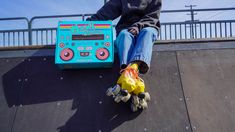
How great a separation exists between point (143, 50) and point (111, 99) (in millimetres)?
451

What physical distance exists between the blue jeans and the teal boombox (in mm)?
106

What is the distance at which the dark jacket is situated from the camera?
8.55 ft

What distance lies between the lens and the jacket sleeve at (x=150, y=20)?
253 cm

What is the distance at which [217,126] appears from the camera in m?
2.04

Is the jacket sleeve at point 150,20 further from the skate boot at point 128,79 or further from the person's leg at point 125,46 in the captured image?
the skate boot at point 128,79

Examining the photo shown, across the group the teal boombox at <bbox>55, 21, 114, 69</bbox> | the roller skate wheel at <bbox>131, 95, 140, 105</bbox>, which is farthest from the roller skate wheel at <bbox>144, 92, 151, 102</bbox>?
the teal boombox at <bbox>55, 21, 114, 69</bbox>

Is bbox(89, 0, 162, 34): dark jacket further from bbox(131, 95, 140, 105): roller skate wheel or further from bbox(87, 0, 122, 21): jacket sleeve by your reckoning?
bbox(131, 95, 140, 105): roller skate wheel

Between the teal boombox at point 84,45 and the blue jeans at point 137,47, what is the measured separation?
106 mm

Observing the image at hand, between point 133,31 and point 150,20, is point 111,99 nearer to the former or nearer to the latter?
point 133,31

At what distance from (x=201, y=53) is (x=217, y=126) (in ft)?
2.59

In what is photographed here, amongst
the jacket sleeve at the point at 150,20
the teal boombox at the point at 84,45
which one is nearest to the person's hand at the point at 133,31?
the jacket sleeve at the point at 150,20

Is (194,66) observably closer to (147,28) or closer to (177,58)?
(177,58)

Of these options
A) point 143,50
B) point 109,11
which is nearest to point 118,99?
point 143,50

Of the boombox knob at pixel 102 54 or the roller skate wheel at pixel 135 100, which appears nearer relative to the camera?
the roller skate wheel at pixel 135 100
